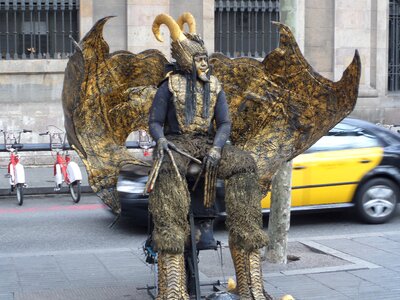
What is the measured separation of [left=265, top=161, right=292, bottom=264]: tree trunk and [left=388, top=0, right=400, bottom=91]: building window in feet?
48.4

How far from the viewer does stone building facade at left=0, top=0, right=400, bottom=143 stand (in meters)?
19.8

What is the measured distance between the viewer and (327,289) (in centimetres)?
804

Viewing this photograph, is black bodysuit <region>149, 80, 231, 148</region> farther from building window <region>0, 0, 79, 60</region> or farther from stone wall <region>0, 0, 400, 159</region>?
building window <region>0, 0, 79, 60</region>

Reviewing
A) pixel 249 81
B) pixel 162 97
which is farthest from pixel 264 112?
pixel 162 97

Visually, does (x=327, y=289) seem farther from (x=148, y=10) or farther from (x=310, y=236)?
(x=148, y=10)

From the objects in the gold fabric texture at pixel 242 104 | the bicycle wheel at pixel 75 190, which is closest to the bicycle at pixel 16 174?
the bicycle wheel at pixel 75 190

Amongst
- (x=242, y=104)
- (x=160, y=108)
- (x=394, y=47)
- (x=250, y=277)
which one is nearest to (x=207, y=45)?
(x=394, y=47)

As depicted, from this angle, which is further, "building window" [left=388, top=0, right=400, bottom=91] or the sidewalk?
"building window" [left=388, top=0, right=400, bottom=91]

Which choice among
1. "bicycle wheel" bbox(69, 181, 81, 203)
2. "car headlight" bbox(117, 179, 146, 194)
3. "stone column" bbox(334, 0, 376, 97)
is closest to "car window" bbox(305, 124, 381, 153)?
"car headlight" bbox(117, 179, 146, 194)

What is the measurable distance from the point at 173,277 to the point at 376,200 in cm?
646

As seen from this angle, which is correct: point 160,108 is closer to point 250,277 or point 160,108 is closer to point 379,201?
point 250,277

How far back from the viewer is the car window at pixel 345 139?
11.9m

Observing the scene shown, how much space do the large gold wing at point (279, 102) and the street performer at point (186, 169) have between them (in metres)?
0.83

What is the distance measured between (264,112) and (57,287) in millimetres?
2805
